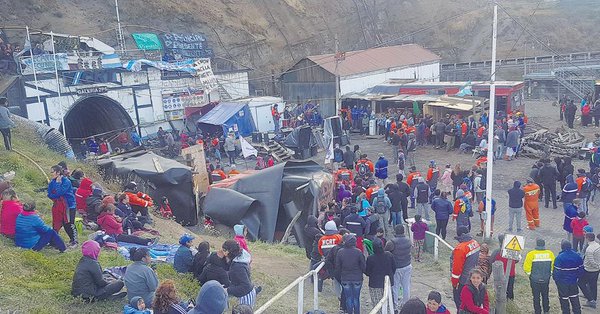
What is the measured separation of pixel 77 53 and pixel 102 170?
35.7ft

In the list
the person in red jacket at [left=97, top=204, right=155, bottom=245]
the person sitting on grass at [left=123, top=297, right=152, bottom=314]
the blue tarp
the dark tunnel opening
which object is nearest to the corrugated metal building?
the blue tarp

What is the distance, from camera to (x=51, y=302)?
7.86m

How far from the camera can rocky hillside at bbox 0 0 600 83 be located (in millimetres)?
40094

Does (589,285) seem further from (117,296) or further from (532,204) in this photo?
(117,296)

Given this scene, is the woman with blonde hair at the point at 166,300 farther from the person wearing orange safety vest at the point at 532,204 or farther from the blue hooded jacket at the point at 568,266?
the person wearing orange safety vest at the point at 532,204

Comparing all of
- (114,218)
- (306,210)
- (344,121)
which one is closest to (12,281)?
(114,218)

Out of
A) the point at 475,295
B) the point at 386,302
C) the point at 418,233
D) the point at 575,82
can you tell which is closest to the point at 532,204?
the point at 418,233

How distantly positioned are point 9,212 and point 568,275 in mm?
9628

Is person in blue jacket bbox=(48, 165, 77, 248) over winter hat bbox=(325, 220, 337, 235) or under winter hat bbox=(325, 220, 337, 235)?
over

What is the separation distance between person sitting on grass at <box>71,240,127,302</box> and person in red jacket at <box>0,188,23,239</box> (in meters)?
2.47

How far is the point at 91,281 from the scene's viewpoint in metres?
7.98

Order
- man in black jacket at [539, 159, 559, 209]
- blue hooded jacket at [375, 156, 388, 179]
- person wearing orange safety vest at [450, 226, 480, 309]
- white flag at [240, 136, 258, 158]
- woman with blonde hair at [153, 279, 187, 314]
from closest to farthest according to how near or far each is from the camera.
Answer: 1. woman with blonde hair at [153, 279, 187, 314]
2. person wearing orange safety vest at [450, 226, 480, 309]
3. man in black jacket at [539, 159, 559, 209]
4. blue hooded jacket at [375, 156, 388, 179]
5. white flag at [240, 136, 258, 158]

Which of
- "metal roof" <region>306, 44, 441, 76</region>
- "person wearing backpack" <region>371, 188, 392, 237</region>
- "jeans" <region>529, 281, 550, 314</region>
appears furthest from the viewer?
"metal roof" <region>306, 44, 441, 76</region>

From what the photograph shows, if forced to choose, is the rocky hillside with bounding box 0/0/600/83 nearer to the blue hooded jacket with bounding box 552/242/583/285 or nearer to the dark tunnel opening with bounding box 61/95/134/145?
the dark tunnel opening with bounding box 61/95/134/145
